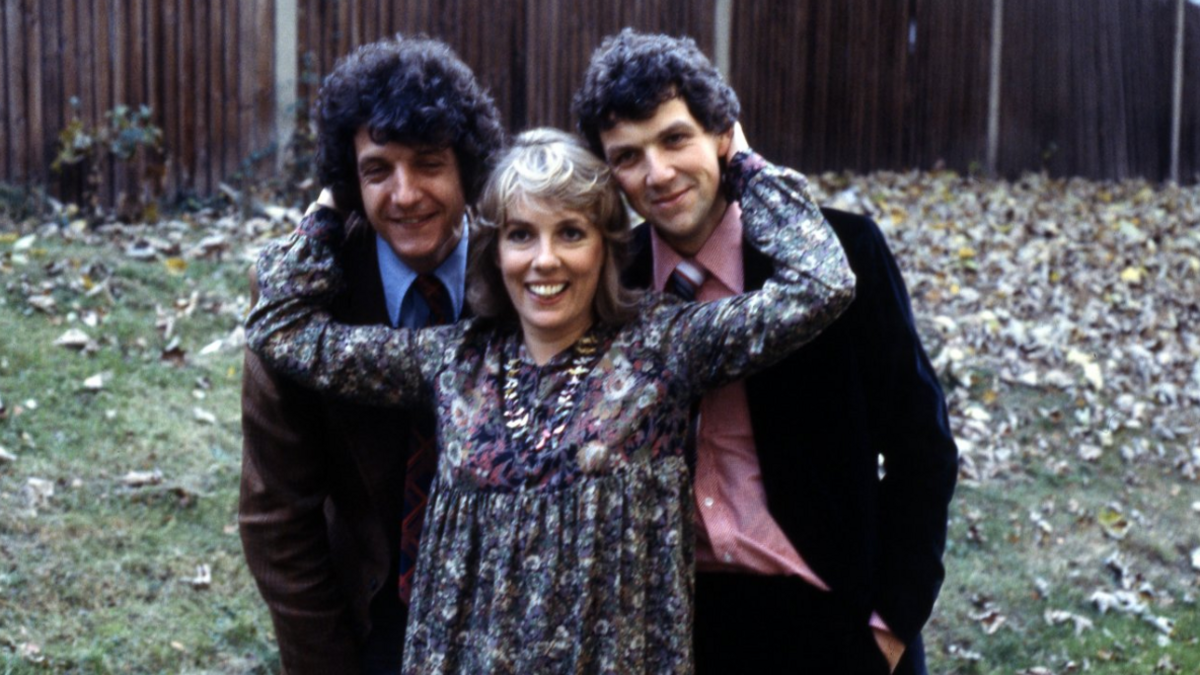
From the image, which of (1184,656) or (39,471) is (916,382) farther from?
(39,471)

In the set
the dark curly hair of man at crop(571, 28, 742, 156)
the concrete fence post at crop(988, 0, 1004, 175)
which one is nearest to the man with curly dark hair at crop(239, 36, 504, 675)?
the dark curly hair of man at crop(571, 28, 742, 156)

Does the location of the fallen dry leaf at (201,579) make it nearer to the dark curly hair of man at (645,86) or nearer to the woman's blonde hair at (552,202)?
the woman's blonde hair at (552,202)

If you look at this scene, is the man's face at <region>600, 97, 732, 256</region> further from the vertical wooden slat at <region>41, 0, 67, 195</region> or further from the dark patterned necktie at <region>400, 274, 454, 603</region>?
the vertical wooden slat at <region>41, 0, 67, 195</region>

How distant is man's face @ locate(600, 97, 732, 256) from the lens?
3.10 meters

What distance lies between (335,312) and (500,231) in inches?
21.4

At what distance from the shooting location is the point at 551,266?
2982mm

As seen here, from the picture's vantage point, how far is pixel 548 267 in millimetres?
2982

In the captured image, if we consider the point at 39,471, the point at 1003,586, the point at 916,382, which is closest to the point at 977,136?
the point at 1003,586

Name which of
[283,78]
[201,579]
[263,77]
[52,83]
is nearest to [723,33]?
[283,78]

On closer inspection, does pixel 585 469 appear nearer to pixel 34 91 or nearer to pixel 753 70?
pixel 34 91

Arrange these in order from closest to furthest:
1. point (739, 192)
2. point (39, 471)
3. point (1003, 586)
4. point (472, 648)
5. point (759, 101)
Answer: point (472, 648)
point (739, 192)
point (39, 471)
point (1003, 586)
point (759, 101)

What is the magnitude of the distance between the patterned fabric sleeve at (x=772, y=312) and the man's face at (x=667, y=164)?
17cm

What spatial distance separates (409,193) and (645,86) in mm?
622

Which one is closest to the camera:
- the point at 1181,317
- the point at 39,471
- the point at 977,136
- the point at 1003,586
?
the point at 39,471
